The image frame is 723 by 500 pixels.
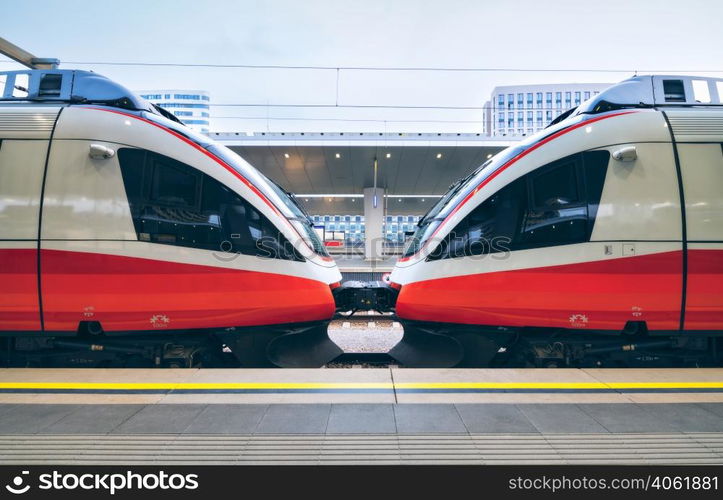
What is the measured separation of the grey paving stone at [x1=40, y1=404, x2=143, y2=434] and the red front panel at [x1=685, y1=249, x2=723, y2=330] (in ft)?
18.9

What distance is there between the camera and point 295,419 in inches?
111

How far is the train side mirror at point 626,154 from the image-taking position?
393cm

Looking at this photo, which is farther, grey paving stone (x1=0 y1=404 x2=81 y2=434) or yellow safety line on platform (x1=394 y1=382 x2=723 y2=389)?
yellow safety line on platform (x1=394 y1=382 x2=723 y2=389)

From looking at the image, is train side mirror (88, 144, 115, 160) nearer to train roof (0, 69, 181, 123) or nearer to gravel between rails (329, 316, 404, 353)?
train roof (0, 69, 181, 123)

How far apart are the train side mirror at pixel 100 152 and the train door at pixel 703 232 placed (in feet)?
21.1

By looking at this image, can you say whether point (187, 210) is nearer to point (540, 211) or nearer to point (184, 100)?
point (540, 211)

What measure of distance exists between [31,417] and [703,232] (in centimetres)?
677

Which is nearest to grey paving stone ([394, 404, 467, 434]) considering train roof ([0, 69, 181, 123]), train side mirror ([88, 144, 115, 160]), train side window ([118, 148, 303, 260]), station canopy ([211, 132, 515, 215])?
train side window ([118, 148, 303, 260])

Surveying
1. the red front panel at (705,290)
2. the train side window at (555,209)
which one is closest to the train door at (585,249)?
the train side window at (555,209)

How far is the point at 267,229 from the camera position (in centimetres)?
→ 441

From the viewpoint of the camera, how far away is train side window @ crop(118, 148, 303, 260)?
3.95 m

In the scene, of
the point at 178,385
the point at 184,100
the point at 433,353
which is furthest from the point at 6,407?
the point at 184,100

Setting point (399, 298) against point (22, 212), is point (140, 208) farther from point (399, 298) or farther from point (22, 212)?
point (399, 298)

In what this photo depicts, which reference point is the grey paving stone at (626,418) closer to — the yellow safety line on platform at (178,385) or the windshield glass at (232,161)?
the yellow safety line on platform at (178,385)
